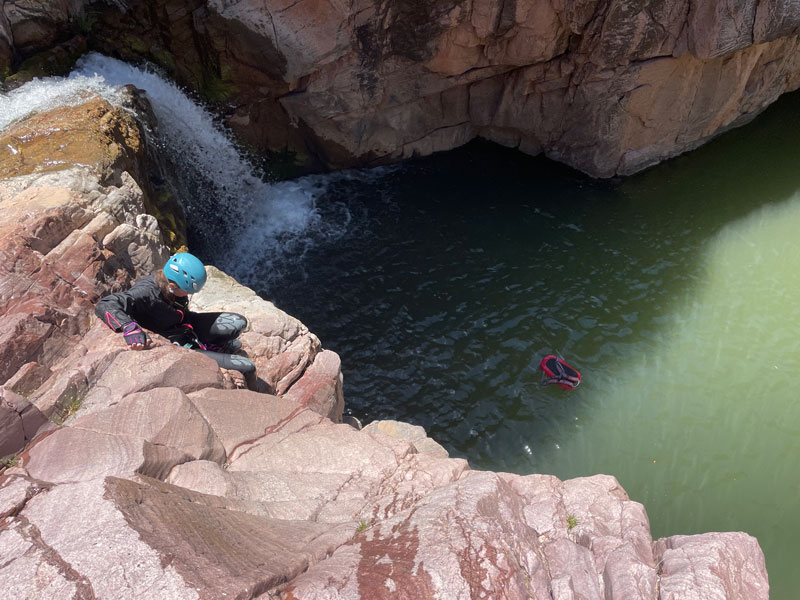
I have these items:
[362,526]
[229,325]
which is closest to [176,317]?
[229,325]

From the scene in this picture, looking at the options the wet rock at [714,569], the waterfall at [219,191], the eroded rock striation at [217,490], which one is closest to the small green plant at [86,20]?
the waterfall at [219,191]

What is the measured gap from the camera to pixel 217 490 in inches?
162

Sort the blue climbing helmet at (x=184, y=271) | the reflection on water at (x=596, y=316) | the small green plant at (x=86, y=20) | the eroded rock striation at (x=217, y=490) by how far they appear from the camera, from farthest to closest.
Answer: the small green plant at (x=86, y=20) → the reflection on water at (x=596, y=316) → the blue climbing helmet at (x=184, y=271) → the eroded rock striation at (x=217, y=490)

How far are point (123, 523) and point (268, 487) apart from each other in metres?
1.28

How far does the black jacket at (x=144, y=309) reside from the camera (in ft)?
16.8

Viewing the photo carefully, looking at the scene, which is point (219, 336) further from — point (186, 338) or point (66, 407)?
point (66, 407)

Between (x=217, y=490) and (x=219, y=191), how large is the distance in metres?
7.90

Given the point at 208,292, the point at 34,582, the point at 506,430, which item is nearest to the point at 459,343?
the point at 506,430

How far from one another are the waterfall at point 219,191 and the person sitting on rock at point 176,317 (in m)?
4.09

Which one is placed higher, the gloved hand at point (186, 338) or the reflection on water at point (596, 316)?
the gloved hand at point (186, 338)

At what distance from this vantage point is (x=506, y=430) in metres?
7.56

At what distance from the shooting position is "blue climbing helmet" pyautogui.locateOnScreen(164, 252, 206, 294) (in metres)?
5.28

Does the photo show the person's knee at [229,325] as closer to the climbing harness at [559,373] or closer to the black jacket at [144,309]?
the black jacket at [144,309]

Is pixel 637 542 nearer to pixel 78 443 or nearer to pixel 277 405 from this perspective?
pixel 277 405
